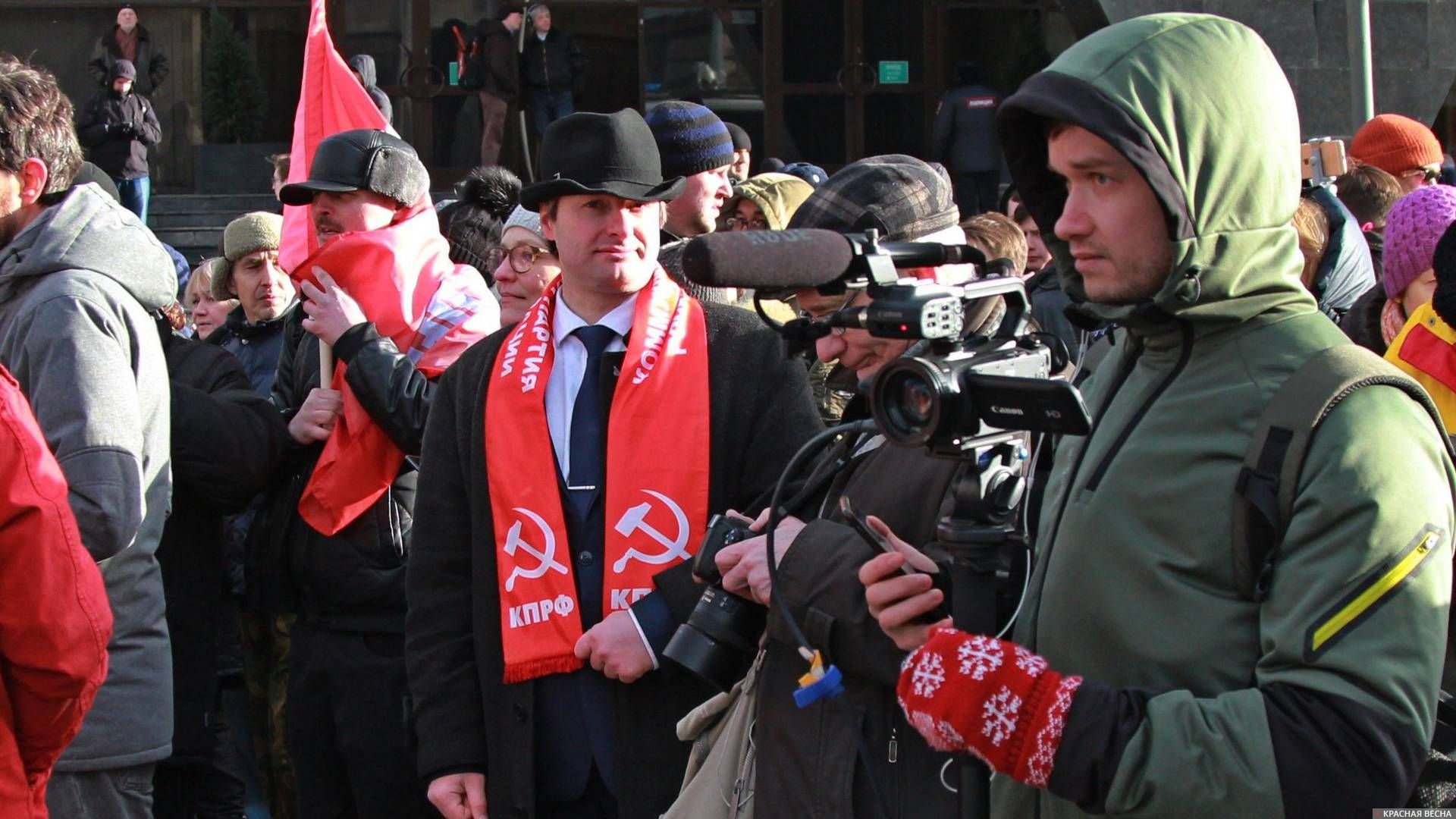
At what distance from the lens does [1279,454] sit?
70.6 inches

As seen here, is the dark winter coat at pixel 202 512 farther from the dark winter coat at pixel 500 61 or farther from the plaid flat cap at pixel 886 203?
the dark winter coat at pixel 500 61

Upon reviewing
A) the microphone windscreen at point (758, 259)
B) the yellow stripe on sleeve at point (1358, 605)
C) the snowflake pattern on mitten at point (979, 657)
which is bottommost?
the snowflake pattern on mitten at point (979, 657)

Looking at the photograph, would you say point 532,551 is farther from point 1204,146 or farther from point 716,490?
point 1204,146

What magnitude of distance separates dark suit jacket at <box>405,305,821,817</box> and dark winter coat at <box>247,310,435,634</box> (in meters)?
0.48

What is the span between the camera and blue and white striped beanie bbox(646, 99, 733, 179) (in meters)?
4.66

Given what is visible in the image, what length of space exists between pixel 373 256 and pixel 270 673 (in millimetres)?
1321

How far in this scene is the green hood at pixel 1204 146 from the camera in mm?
1924

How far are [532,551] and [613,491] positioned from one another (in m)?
0.19

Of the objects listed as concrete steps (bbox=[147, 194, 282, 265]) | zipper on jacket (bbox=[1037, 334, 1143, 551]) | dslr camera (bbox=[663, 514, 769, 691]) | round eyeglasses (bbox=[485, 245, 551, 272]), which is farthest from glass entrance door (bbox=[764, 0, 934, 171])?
zipper on jacket (bbox=[1037, 334, 1143, 551])

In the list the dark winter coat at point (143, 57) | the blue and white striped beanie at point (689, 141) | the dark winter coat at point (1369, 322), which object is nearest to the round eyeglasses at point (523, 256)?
the blue and white striped beanie at point (689, 141)

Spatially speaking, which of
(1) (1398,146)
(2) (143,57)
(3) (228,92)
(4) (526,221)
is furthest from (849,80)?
(4) (526,221)

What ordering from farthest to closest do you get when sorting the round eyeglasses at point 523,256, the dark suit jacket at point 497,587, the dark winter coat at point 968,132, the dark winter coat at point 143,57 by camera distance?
the dark winter coat at point 143,57 → the dark winter coat at point 968,132 → the round eyeglasses at point 523,256 → the dark suit jacket at point 497,587

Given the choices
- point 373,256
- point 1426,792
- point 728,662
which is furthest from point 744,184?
point 1426,792

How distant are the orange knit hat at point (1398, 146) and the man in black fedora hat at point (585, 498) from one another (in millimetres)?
4093
